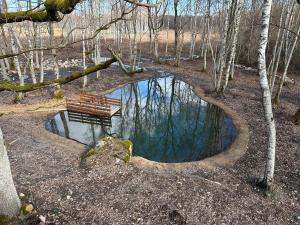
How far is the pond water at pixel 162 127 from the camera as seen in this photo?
12386 mm

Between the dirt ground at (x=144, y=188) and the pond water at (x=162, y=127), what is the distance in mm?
1730

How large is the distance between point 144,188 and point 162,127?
23.8 feet

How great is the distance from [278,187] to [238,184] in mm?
1281

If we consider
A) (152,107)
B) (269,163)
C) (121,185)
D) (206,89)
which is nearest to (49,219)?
(121,185)

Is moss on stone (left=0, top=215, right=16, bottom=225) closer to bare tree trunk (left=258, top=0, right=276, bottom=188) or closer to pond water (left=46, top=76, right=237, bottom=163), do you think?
pond water (left=46, top=76, right=237, bottom=163)

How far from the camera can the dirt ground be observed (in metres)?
7.05

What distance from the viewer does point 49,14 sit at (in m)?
3.92

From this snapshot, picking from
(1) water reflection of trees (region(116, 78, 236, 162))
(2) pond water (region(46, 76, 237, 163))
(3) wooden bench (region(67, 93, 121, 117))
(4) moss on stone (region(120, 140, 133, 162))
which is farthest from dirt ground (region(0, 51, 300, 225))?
(3) wooden bench (region(67, 93, 121, 117))

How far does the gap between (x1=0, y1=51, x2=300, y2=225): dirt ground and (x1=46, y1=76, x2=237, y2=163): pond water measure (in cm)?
173

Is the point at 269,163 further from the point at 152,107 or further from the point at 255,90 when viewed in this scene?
the point at 255,90

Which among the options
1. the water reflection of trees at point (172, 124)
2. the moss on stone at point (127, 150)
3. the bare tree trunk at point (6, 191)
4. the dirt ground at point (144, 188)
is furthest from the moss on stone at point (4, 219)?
the water reflection of trees at point (172, 124)

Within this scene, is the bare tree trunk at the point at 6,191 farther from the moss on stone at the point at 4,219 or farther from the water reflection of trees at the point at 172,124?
the water reflection of trees at the point at 172,124

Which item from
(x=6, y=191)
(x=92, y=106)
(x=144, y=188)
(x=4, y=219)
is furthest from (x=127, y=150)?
(x=92, y=106)

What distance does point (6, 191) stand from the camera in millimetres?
6145
